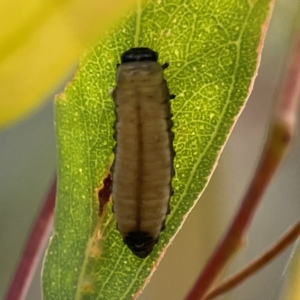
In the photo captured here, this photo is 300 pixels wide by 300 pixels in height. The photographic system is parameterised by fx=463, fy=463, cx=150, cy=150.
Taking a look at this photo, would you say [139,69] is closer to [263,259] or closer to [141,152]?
[141,152]

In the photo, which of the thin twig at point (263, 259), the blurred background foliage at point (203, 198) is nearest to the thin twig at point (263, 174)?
the thin twig at point (263, 259)

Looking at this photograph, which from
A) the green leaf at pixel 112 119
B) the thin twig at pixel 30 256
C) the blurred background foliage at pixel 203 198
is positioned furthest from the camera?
the blurred background foliage at pixel 203 198

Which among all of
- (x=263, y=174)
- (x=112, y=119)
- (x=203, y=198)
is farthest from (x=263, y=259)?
(x=203, y=198)

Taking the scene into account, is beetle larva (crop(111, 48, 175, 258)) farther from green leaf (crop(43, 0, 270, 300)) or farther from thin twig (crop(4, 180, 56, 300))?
thin twig (crop(4, 180, 56, 300))

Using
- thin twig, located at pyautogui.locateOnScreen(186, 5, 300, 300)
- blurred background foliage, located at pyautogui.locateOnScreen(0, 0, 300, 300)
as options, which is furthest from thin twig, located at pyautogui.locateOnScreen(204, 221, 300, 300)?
blurred background foliage, located at pyautogui.locateOnScreen(0, 0, 300, 300)

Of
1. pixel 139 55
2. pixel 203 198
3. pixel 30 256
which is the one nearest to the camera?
pixel 139 55

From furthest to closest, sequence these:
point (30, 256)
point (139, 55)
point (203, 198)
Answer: point (203, 198), point (30, 256), point (139, 55)

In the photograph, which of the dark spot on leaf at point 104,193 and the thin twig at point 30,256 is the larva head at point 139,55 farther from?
the thin twig at point 30,256
